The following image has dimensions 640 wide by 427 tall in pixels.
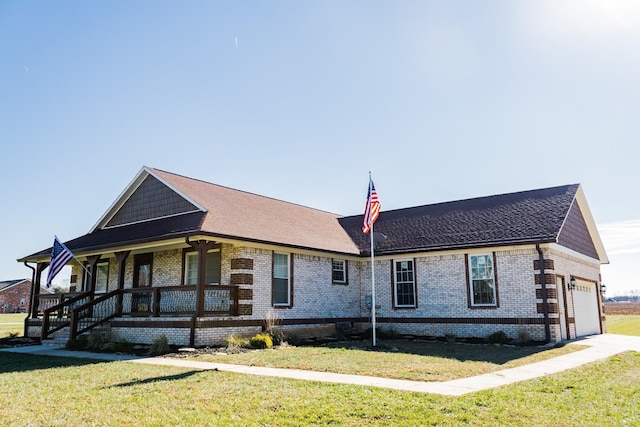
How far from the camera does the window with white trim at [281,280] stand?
17.6 meters

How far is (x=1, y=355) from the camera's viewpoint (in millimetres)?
13914

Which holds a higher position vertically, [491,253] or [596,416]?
[491,253]

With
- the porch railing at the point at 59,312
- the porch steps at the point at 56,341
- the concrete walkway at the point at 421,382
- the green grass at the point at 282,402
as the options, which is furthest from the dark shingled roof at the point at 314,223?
the green grass at the point at 282,402

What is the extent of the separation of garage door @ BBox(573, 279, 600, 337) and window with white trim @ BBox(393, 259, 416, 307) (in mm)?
6277

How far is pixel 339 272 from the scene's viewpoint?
20.5 metres

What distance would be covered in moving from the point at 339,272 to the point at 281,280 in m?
3.45

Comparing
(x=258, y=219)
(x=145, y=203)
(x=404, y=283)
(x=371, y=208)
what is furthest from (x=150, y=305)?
(x=404, y=283)

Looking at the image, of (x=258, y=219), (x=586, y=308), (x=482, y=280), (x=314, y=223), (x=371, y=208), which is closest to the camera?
(x=371, y=208)

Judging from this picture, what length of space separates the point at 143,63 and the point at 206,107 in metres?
2.65

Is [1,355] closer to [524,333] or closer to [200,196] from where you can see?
[200,196]

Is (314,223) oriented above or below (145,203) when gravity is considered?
below

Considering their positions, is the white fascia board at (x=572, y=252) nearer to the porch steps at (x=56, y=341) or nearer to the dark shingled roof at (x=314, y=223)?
the dark shingled roof at (x=314, y=223)

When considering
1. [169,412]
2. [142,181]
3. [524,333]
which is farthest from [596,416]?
[142,181]

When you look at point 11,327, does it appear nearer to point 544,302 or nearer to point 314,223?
point 314,223
